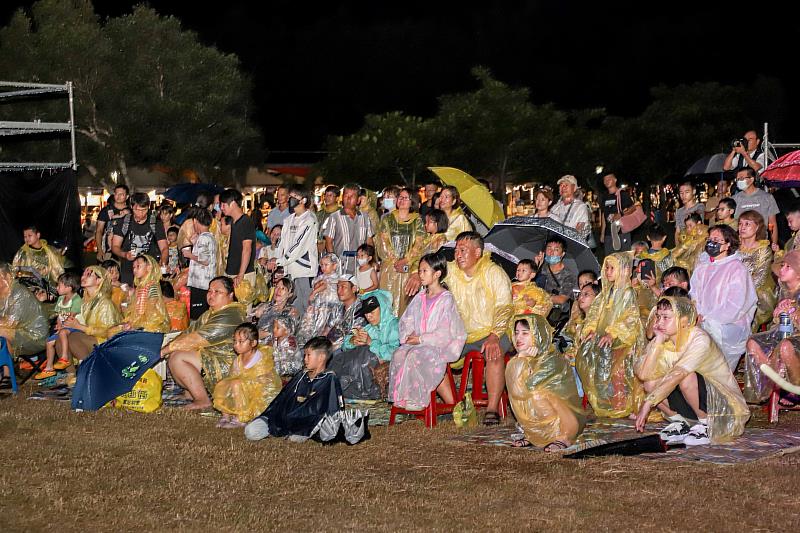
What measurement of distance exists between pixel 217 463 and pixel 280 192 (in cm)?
745

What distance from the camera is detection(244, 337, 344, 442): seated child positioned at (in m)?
7.12

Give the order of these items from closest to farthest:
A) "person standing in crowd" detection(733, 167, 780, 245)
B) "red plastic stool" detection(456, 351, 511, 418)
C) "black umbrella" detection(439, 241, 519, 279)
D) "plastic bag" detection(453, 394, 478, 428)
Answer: "plastic bag" detection(453, 394, 478, 428) → "red plastic stool" detection(456, 351, 511, 418) → "black umbrella" detection(439, 241, 519, 279) → "person standing in crowd" detection(733, 167, 780, 245)

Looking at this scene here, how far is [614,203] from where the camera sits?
1288cm

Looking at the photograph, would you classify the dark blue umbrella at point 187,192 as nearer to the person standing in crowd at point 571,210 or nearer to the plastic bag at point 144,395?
the person standing in crowd at point 571,210

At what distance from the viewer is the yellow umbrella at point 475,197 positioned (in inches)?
439

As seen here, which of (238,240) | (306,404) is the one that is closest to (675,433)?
(306,404)

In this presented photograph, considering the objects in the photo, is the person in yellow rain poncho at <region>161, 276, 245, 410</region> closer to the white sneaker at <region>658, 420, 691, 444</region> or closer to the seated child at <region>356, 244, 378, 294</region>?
the seated child at <region>356, 244, 378, 294</region>

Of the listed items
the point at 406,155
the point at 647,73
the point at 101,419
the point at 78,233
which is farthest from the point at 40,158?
the point at 647,73

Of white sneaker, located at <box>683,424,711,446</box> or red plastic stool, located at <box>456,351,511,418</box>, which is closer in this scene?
white sneaker, located at <box>683,424,711,446</box>

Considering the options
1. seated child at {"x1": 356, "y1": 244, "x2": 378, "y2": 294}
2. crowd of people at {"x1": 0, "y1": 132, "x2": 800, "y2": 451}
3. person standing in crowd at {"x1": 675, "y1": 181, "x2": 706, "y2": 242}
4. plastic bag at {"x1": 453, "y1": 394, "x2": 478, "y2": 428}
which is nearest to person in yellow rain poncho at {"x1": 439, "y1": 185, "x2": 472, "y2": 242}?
crowd of people at {"x1": 0, "y1": 132, "x2": 800, "y2": 451}

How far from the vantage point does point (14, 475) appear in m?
6.34

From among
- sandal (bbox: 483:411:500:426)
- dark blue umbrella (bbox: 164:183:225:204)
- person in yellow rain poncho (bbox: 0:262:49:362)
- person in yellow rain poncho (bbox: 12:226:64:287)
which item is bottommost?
sandal (bbox: 483:411:500:426)

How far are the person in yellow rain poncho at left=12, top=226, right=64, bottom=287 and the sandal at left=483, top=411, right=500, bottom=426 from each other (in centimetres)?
565

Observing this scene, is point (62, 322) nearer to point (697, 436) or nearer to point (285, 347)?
point (285, 347)
